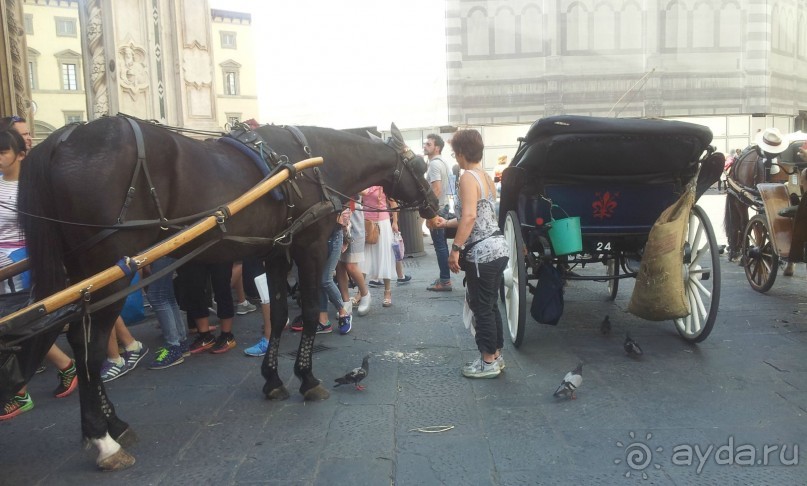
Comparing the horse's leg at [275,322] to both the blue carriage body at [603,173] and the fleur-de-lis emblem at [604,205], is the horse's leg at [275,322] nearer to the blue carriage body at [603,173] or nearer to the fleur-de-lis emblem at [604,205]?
the blue carriage body at [603,173]

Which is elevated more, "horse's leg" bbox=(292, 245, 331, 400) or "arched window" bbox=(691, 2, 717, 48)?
"arched window" bbox=(691, 2, 717, 48)

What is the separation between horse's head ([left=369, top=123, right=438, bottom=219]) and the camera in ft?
14.5

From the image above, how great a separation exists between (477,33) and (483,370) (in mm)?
13251

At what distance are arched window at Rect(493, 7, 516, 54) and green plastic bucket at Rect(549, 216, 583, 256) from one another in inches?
475

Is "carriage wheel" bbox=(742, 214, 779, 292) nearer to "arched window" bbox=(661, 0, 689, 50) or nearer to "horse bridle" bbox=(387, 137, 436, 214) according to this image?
"horse bridle" bbox=(387, 137, 436, 214)

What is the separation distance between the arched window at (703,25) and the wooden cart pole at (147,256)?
1564 cm

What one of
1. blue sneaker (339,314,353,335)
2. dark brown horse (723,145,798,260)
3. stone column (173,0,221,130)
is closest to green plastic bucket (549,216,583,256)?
blue sneaker (339,314,353,335)

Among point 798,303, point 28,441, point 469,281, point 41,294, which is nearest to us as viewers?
point 41,294

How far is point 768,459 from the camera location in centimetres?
284

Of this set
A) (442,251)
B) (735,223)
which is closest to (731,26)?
(735,223)

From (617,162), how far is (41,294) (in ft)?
12.3

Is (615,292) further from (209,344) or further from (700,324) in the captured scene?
(209,344)

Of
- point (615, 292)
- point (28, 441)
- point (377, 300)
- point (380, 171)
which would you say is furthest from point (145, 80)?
point (615, 292)

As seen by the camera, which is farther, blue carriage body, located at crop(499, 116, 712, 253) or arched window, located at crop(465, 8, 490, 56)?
arched window, located at crop(465, 8, 490, 56)
